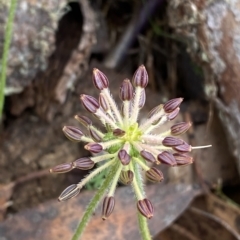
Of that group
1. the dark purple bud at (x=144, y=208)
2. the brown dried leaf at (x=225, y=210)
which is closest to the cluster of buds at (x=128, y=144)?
the dark purple bud at (x=144, y=208)

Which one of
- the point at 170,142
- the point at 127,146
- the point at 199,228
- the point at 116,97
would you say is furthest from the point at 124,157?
the point at 116,97

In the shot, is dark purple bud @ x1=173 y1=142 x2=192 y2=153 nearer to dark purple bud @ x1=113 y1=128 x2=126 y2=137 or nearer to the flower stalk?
the flower stalk

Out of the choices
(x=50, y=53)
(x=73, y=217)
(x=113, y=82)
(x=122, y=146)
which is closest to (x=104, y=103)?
(x=122, y=146)

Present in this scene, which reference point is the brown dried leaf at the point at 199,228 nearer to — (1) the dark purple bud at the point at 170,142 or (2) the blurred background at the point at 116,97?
(2) the blurred background at the point at 116,97

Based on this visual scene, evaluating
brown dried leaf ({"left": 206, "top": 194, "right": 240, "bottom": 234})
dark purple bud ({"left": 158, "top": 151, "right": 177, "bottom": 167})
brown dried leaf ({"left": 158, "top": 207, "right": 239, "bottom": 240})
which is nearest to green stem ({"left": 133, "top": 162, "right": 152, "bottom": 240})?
dark purple bud ({"left": 158, "top": 151, "right": 177, "bottom": 167})

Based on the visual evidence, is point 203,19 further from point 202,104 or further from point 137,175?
point 137,175

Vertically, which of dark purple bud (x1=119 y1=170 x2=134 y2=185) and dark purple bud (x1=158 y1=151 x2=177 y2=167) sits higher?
dark purple bud (x1=158 y1=151 x2=177 y2=167)

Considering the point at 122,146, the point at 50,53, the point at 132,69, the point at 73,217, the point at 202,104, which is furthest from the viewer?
the point at 132,69

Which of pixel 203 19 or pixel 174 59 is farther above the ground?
pixel 203 19
